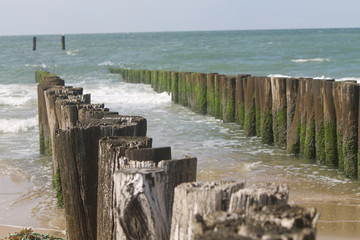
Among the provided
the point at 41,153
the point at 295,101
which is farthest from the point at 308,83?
the point at 41,153

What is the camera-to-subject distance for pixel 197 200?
2.09 metres

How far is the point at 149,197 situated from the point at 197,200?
55cm

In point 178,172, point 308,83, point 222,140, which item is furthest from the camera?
point 222,140

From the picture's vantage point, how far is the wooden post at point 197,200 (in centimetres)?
208

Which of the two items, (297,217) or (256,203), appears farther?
(256,203)

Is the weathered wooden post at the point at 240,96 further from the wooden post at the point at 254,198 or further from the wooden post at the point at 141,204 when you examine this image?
the wooden post at the point at 254,198

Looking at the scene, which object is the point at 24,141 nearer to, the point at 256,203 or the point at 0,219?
the point at 0,219

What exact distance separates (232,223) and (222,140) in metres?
8.82

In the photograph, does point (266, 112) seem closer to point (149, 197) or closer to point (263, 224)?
point (149, 197)

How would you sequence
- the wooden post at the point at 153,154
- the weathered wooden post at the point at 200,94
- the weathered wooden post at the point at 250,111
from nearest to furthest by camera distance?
1. the wooden post at the point at 153,154
2. the weathered wooden post at the point at 250,111
3. the weathered wooden post at the point at 200,94

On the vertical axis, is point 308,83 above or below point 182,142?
above

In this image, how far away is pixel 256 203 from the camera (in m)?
1.96

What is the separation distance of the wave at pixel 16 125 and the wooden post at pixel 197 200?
10142 millimetres

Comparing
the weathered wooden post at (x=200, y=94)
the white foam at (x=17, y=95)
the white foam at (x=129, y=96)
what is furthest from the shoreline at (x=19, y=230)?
the white foam at (x=17, y=95)
